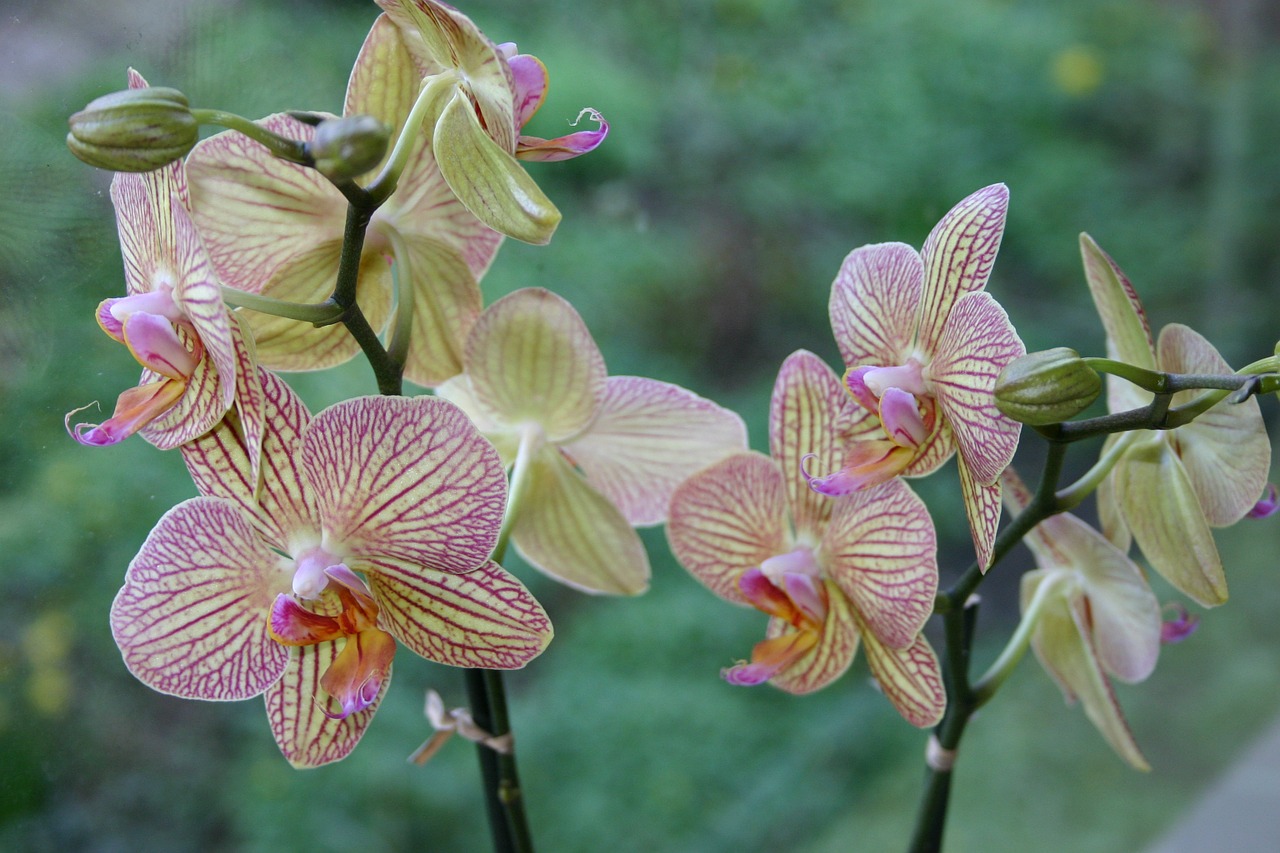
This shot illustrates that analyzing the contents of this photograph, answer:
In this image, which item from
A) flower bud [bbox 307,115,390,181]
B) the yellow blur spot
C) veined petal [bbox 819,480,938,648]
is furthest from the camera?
the yellow blur spot

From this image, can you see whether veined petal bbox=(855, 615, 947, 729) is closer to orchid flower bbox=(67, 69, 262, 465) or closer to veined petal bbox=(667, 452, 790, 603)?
veined petal bbox=(667, 452, 790, 603)

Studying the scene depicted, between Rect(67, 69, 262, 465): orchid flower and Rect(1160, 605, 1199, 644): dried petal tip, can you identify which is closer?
Rect(67, 69, 262, 465): orchid flower

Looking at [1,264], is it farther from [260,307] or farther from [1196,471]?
[1196,471]

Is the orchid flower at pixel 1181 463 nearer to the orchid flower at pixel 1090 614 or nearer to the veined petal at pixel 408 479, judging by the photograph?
the orchid flower at pixel 1090 614

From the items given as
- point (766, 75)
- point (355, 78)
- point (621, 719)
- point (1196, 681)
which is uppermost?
point (766, 75)

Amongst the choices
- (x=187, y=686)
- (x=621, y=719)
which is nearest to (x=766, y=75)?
(x=621, y=719)

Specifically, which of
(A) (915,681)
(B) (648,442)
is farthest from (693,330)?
(A) (915,681)

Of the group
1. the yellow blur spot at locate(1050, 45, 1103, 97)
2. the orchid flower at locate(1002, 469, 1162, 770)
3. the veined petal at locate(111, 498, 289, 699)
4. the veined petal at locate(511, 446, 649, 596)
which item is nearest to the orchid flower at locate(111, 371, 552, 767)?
the veined petal at locate(111, 498, 289, 699)
